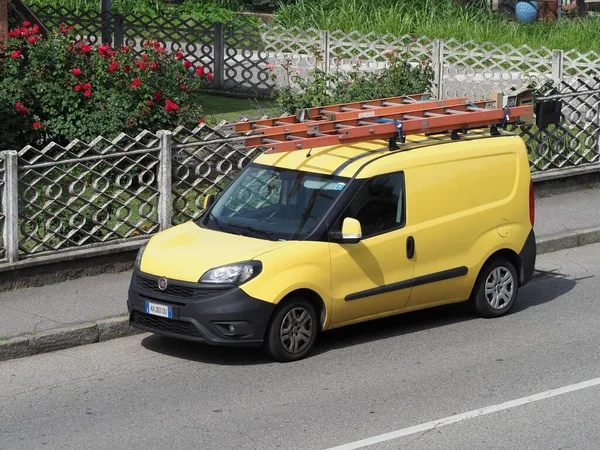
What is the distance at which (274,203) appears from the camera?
33.4 feet

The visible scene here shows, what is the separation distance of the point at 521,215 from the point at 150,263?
3.53m

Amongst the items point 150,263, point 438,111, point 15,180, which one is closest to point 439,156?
point 438,111

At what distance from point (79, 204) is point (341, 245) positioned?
3.60 m

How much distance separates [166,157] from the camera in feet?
40.5

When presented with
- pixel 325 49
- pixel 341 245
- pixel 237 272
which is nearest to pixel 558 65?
pixel 325 49

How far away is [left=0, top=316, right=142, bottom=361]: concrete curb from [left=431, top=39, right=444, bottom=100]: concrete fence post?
9.77 m

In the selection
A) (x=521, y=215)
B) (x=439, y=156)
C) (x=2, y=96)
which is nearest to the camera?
(x=439, y=156)

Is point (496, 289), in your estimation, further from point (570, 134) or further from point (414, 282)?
point (570, 134)

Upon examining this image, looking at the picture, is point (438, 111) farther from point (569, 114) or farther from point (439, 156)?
point (569, 114)

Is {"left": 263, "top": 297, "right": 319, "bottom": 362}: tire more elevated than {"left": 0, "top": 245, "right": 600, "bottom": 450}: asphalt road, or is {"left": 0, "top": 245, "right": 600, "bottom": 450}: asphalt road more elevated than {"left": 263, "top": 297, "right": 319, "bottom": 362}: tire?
{"left": 263, "top": 297, "right": 319, "bottom": 362}: tire

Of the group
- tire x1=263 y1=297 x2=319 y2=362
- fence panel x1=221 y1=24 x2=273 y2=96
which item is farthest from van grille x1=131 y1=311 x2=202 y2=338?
fence panel x1=221 y1=24 x2=273 y2=96

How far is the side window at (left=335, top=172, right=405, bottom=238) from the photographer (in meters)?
9.96

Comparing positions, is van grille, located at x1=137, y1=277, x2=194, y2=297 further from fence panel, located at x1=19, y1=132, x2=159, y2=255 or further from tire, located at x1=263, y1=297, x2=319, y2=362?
fence panel, located at x1=19, y1=132, x2=159, y2=255

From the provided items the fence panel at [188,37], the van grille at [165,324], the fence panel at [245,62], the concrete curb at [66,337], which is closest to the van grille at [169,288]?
the van grille at [165,324]
